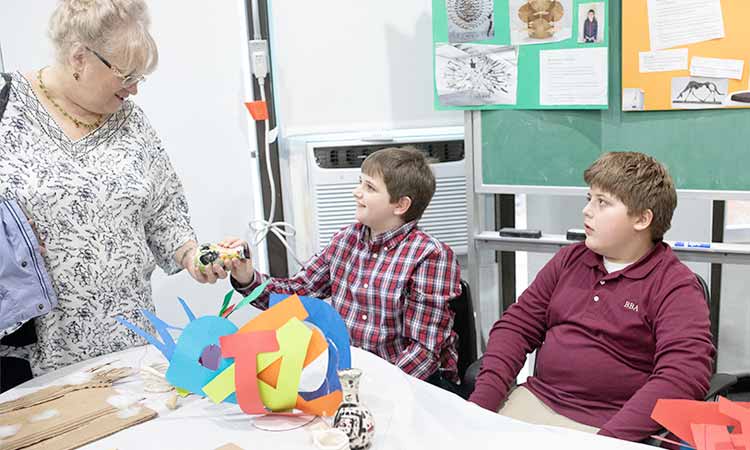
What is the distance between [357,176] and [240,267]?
955mm

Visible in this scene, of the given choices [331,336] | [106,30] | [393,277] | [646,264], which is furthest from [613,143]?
[106,30]

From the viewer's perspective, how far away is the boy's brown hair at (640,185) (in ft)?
5.87

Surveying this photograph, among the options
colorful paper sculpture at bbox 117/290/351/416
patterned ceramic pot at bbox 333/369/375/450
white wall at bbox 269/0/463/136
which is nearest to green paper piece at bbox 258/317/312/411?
colorful paper sculpture at bbox 117/290/351/416

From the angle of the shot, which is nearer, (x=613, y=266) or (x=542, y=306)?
(x=613, y=266)

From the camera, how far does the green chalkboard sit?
6.79 feet

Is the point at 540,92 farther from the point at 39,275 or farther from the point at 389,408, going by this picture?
the point at 39,275

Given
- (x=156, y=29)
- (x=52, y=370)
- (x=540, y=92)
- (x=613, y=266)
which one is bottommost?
(x=52, y=370)

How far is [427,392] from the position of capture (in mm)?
1403

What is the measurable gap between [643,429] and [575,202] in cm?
117

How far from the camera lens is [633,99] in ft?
6.98

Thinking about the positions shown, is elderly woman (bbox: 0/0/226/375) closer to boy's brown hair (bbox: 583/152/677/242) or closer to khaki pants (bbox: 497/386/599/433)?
khaki pants (bbox: 497/386/599/433)

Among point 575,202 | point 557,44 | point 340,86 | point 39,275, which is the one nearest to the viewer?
point 39,275

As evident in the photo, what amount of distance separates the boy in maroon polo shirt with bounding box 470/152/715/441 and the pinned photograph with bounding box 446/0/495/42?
66cm

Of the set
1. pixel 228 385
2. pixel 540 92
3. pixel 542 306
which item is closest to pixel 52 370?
pixel 228 385
